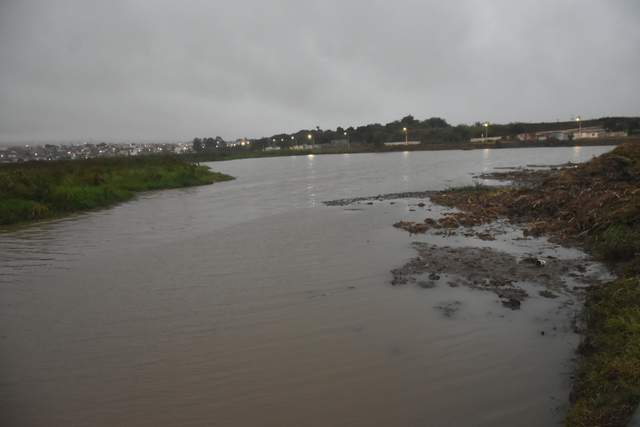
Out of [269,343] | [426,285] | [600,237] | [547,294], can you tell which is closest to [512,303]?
[547,294]

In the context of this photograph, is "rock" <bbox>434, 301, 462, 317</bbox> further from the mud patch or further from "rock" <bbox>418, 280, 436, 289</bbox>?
"rock" <bbox>418, 280, 436, 289</bbox>

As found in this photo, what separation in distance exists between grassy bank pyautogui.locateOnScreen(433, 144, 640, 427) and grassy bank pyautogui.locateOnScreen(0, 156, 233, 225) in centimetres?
1987

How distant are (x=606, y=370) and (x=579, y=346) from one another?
1.21 meters

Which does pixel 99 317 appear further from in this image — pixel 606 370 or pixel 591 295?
pixel 591 295

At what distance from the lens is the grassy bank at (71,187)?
802 inches

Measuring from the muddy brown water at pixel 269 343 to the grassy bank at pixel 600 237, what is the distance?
0.42m

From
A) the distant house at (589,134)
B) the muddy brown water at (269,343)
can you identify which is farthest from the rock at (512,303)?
the distant house at (589,134)

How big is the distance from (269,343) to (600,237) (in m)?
9.57

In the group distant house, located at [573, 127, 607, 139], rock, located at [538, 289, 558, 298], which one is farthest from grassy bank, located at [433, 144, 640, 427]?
distant house, located at [573, 127, 607, 139]

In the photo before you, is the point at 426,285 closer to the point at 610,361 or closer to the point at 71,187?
the point at 610,361

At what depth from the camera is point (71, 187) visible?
24.7 m

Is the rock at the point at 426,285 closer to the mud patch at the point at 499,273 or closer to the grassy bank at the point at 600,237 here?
the mud patch at the point at 499,273

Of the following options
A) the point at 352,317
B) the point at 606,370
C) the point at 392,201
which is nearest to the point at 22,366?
the point at 352,317

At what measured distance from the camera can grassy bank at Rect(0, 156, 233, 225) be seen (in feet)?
66.8
